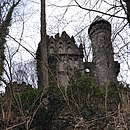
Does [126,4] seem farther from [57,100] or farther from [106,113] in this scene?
[106,113]

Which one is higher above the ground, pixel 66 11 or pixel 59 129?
pixel 66 11

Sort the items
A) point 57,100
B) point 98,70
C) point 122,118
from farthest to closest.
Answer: point 98,70, point 57,100, point 122,118

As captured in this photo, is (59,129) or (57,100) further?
(57,100)

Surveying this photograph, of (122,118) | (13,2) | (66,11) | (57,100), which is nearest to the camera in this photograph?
(122,118)

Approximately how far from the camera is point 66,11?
26.1 feet

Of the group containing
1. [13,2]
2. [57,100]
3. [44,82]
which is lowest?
[57,100]

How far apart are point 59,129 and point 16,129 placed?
66 cm

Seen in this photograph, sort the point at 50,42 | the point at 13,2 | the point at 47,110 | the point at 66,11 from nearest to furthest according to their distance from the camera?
the point at 47,110
the point at 66,11
the point at 13,2
the point at 50,42

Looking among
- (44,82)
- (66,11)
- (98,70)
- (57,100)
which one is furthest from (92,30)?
(57,100)

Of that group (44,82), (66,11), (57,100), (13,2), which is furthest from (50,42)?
(57,100)

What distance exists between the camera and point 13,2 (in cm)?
1970

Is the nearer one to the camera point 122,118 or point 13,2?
point 122,118

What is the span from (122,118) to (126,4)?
356 centimetres

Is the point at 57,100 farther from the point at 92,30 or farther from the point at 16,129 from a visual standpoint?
the point at 92,30
